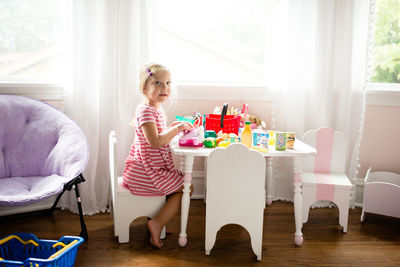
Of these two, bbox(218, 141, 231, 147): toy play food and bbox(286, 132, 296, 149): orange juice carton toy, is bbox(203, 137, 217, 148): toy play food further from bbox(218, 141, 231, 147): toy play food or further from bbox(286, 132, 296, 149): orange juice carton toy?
bbox(286, 132, 296, 149): orange juice carton toy

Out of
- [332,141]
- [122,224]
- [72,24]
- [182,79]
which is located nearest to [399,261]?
[332,141]

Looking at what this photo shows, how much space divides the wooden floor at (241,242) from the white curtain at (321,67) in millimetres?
539

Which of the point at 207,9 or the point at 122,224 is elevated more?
the point at 207,9

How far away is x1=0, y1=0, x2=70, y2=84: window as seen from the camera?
2797 millimetres

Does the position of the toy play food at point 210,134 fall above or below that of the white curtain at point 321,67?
below

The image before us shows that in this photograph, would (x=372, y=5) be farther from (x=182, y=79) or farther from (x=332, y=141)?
(x=182, y=79)

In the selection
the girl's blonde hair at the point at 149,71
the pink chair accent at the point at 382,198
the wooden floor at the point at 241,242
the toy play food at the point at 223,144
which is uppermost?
the girl's blonde hair at the point at 149,71

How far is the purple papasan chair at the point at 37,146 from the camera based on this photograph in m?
2.34

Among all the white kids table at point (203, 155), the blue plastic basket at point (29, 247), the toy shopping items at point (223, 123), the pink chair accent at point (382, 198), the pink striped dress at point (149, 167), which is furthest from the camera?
the pink chair accent at point (382, 198)

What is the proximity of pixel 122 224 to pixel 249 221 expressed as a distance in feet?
2.43

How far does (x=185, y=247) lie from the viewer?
2.30 metres

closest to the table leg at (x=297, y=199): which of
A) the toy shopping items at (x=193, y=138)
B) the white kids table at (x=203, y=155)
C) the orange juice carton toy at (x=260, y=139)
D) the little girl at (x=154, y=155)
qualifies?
the white kids table at (x=203, y=155)

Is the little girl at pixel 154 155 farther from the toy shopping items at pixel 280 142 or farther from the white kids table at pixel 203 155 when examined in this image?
the toy shopping items at pixel 280 142

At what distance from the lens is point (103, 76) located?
2.74 metres
